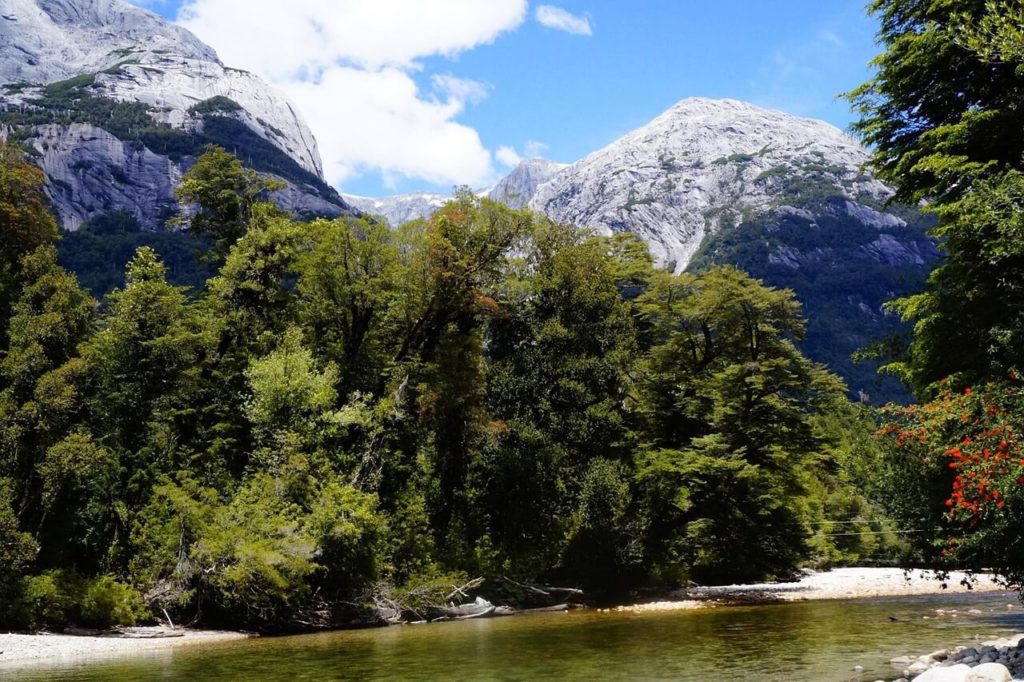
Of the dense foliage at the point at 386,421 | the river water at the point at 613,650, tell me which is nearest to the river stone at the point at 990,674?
the river water at the point at 613,650

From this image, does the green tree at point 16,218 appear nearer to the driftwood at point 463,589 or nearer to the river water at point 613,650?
the river water at point 613,650

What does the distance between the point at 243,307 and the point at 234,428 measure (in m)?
6.61

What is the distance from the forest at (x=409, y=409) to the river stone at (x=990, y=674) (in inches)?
220

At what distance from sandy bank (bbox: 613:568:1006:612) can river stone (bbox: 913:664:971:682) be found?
2123cm

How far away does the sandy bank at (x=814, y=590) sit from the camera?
3359 centimetres

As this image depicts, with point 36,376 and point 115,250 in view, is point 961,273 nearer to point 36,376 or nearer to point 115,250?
point 36,376

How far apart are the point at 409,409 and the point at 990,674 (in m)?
30.5

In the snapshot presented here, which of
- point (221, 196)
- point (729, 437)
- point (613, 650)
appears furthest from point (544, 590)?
point (221, 196)

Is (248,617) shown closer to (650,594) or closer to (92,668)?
(92,668)

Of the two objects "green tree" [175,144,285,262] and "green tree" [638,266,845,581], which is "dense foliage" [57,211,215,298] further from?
"green tree" [638,266,845,581]

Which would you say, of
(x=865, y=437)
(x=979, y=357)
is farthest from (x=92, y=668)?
(x=865, y=437)

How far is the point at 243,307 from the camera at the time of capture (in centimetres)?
3762

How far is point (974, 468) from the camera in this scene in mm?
11219

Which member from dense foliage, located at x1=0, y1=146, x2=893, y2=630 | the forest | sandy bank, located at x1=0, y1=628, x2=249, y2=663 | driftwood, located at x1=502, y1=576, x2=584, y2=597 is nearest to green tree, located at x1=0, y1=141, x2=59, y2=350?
the forest
